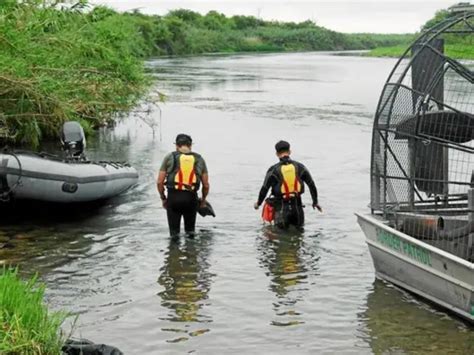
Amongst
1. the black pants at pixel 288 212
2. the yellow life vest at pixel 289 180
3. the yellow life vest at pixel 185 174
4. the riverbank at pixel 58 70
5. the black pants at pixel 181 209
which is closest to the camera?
the yellow life vest at pixel 185 174

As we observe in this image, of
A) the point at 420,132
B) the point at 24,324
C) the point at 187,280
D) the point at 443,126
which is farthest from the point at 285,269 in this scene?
the point at 24,324

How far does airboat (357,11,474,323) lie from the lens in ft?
28.1

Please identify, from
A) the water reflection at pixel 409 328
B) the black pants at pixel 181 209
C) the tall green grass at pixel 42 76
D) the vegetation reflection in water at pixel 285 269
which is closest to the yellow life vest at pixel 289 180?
the vegetation reflection in water at pixel 285 269

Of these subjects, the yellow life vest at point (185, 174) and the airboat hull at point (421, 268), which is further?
the yellow life vest at point (185, 174)

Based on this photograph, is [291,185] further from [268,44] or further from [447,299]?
[268,44]

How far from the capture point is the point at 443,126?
8.98m

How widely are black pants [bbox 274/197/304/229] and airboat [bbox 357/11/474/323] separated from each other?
2.08 meters

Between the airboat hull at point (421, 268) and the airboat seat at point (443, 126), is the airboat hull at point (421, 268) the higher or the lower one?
the lower one

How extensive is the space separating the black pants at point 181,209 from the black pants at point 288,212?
111 cm

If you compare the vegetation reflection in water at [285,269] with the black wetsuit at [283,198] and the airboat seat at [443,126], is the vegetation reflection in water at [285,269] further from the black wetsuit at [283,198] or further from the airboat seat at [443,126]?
the airboat seat at [443,126]

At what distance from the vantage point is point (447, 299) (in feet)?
27.5

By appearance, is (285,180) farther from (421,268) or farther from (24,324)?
(24,324)

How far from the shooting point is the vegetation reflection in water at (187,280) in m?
8.62

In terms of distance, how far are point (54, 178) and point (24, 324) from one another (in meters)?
6.50
